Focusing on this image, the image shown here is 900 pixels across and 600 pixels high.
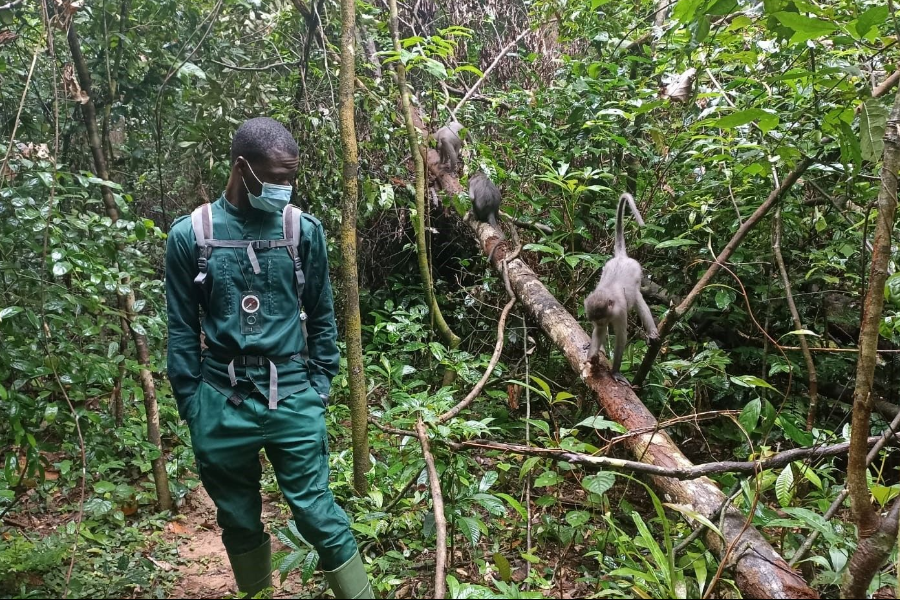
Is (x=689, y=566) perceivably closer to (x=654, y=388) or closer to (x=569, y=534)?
(x=569, y=534)

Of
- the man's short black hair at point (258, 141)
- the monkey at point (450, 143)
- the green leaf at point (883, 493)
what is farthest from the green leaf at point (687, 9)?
the monkey at point (450, 143)

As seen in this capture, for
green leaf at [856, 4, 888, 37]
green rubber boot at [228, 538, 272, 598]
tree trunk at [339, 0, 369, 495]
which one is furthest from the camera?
tree trunk at [339, 0, 369, 495]

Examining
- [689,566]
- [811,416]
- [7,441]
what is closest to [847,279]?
[811,416]

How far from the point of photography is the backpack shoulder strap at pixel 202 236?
8.50 feet

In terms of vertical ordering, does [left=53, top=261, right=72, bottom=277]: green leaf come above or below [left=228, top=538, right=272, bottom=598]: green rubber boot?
above

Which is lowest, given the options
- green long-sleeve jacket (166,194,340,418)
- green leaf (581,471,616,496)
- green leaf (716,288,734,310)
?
green leaf (581,471,616,496)

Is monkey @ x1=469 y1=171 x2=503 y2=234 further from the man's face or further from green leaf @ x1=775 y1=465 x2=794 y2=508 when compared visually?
green leaf @ x1=775 y1=465 x2=794 y2=508

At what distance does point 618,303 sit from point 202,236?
330 centimetres

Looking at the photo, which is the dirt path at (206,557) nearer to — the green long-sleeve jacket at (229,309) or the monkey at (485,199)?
the green long-sleeve jacket at (229,309)

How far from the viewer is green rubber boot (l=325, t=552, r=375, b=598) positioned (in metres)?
2.68

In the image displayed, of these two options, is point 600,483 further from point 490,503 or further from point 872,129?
point 872,129

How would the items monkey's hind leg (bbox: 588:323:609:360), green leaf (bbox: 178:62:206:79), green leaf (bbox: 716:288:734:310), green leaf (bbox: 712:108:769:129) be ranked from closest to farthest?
green leaf (bbox: 712:108:769:129) → green leaf (bbox: 178:62:206:79) → monkey's hind leg (bbox: 588:323:609:360) → green leaf (bbox: 716:288:734:310)

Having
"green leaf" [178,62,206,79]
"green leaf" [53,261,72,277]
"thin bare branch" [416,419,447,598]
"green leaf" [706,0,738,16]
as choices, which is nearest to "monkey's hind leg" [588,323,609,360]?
"thin bare branch" [416,419,447,598]

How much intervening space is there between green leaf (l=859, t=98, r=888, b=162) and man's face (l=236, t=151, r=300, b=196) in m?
2.52
